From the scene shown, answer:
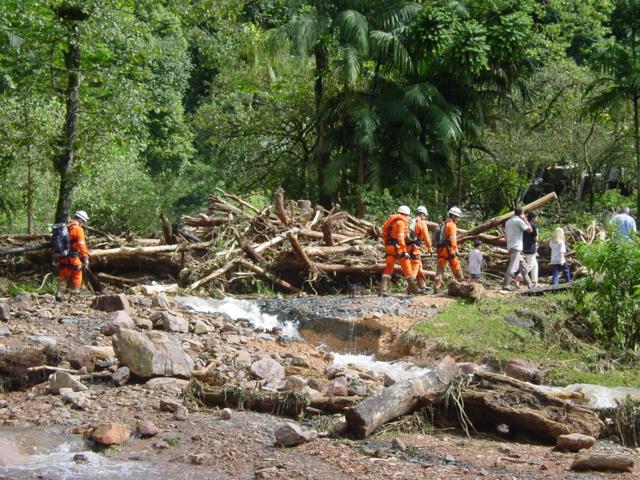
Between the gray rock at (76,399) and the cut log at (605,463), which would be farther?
the gray rock at (76,399)

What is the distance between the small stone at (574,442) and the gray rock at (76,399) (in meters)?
4.69

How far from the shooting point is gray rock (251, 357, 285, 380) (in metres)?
10.0

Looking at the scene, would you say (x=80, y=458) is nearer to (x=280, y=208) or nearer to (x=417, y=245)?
(x=417, y=245)

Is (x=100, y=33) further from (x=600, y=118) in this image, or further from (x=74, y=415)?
(x=600, y=118)

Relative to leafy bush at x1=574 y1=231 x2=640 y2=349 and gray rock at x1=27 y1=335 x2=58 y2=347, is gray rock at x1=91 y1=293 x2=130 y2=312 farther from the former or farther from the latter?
leafy bush at x1=574 y1=231 x2=640 y2=349

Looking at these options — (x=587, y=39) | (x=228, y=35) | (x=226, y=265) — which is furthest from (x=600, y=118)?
(x=226, y=265)

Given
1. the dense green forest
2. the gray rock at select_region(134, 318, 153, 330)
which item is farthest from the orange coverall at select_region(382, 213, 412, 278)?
the dense green forest

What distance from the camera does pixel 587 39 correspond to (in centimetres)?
3678

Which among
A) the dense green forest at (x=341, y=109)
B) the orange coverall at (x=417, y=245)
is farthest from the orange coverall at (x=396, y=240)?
the dense green forest at (x=341, y=109)

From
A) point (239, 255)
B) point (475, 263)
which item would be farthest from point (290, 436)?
point (475, 263)

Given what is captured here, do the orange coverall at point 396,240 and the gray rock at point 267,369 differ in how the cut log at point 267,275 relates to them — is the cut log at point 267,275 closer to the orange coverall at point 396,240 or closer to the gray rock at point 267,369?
the orange coverall at point 396,240

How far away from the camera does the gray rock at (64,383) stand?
30.5 feet

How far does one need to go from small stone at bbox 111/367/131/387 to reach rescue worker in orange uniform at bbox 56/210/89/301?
561 cm

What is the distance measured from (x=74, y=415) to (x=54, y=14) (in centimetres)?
1118
